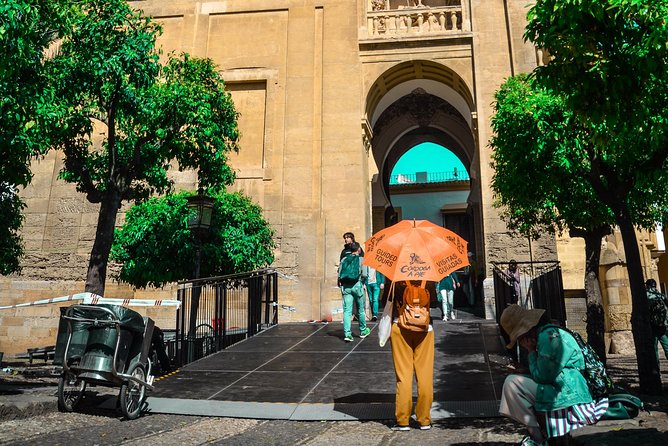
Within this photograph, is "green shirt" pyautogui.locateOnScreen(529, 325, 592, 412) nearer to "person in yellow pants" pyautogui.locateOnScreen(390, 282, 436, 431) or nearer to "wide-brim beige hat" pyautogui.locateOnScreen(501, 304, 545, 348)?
"wide-brim beige hat" pyautogui.locateOnScreen(501, 304, 545, 348)

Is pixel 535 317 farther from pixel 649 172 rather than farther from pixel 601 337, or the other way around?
pixel 601 337

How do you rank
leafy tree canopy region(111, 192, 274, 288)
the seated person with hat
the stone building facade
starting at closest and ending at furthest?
1. the seated person with hat
2. leafy tree canopy region(111, 192, 274, 288)
3. the stone building facade

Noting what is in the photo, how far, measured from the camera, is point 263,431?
15.2ft

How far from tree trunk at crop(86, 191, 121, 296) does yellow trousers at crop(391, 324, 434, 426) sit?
583 centimetres

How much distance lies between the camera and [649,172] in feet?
19.8

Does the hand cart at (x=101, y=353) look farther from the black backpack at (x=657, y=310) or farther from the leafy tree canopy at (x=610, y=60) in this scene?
the black backpack at (x=657, y=310)

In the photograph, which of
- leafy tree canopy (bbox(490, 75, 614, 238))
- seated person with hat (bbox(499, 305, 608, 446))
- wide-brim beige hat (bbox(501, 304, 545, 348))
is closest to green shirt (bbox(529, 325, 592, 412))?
seated person with hat (bbox(499, 305, 608, 446))

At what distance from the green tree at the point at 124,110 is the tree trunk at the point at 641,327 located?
264 inches

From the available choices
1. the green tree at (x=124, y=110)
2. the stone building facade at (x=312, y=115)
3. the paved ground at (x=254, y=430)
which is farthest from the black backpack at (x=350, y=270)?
the stone building facade at (x=312, y=115)

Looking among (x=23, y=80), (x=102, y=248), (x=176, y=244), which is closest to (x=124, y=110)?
(x=23, y=80)

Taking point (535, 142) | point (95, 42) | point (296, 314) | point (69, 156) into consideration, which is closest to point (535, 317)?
point (535, 142)

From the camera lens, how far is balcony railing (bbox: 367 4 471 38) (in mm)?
15078

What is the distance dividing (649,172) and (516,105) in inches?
104

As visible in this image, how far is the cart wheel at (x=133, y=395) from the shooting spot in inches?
199
